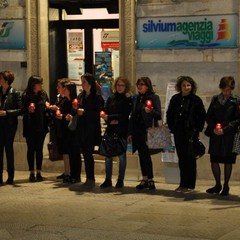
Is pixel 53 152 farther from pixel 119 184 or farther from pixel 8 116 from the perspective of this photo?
pixel 119 184

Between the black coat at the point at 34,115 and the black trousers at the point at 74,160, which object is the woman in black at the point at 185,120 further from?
the black coat at the point at 34,115

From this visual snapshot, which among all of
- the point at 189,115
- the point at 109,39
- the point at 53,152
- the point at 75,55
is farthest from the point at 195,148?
the point at 75,55

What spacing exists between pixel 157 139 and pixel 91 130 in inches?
43.7

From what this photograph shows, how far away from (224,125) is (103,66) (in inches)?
148

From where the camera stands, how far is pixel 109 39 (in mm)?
14414

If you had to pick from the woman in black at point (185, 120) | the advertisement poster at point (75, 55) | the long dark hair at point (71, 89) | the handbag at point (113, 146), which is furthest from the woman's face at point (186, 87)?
the advertisement poster at point (75, 55)

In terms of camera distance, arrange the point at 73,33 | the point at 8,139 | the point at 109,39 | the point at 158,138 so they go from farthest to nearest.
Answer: the point at 73,33
the point at 109,39
the point at 8,139
the point at 158,138

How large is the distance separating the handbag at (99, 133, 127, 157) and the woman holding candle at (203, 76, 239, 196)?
4.55ft

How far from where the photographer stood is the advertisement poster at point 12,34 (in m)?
14.4

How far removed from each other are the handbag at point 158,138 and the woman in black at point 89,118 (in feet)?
3.08

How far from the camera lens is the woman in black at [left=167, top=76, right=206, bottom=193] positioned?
37.9ft

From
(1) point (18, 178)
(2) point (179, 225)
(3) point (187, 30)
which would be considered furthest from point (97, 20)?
(2) point (179, 225)

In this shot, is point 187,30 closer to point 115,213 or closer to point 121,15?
point 121,15

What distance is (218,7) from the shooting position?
12750 mm
